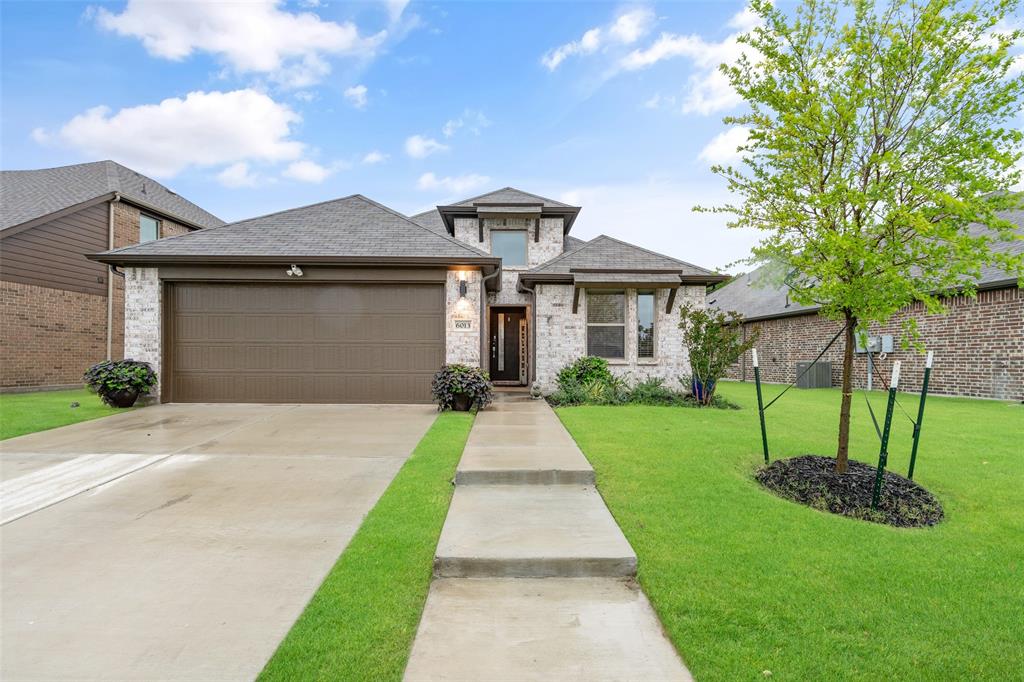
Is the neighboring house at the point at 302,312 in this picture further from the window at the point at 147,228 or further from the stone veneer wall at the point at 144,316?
the window at the point at 147,228

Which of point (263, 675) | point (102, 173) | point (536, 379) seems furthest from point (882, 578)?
point (102, 173)

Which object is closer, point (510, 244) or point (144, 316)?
point (144, 316)

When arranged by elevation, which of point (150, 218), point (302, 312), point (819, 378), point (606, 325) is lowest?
point (819, 378)

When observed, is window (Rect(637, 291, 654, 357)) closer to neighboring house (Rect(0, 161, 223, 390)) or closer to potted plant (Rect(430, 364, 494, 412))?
potted plant (Rect(430, 364, 494, 412))

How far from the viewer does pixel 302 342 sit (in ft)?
32.6

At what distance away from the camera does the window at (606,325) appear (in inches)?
456

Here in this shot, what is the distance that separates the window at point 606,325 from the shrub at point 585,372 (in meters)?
0.42

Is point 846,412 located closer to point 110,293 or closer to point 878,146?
point 878,146

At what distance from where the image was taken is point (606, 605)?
8.71ft

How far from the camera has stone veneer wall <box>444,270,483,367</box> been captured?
985cm

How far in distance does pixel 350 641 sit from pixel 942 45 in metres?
6.39

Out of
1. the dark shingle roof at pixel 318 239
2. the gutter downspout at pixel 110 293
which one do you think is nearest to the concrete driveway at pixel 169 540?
the dark shingle roof at pixel 318 239

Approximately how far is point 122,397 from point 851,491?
1157cm

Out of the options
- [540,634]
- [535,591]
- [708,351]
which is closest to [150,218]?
[708,351]
